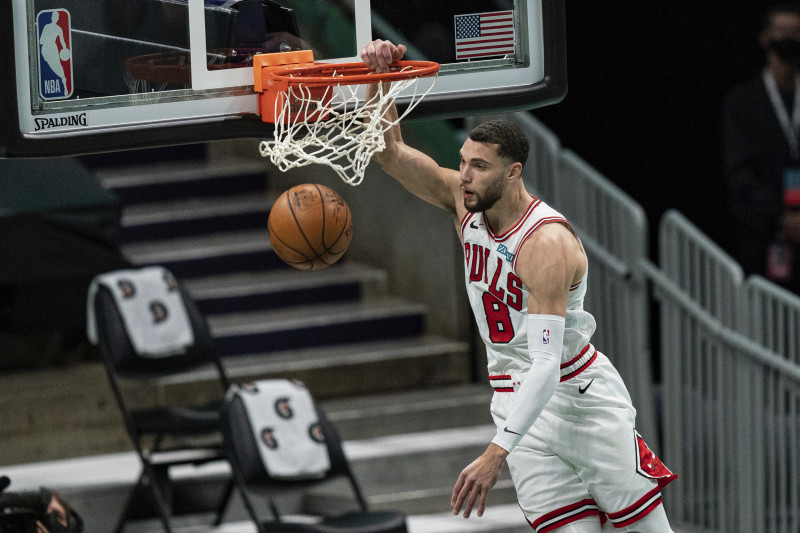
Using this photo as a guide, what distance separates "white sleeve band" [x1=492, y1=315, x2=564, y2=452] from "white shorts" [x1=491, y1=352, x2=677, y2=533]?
0.30 meters

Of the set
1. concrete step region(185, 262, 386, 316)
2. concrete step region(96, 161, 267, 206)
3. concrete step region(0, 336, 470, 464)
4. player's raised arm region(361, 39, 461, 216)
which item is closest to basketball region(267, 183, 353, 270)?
player's raised arm region(361, 39, 461, 216)

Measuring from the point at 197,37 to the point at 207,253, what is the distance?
13.6 feet

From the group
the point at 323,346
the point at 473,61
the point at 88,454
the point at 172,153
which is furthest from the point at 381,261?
the point at 473,61

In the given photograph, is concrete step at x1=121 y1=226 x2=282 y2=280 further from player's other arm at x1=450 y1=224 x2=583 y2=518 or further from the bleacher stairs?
player's other arm at x1=450 y1=224 x2=583 y2=518

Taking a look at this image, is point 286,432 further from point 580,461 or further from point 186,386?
point 580,461

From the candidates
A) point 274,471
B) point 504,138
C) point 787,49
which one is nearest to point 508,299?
point 504,138

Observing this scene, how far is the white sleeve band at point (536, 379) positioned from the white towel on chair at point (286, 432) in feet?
7.78

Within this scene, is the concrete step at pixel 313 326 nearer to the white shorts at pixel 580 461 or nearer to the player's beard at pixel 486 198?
the white shorts at pixel 580 461

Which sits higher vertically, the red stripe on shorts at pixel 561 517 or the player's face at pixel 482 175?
the player's face at pixel 482 175

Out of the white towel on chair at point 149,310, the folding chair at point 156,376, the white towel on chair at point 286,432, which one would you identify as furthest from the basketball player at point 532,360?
the white towel on chair at point 149,310

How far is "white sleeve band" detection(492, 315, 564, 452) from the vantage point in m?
4.25

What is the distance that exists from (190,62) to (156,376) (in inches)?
110

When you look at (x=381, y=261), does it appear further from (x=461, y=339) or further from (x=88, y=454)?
(x=88, y=454)

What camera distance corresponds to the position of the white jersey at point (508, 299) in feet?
14.7
